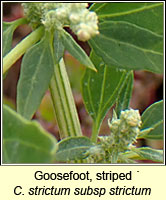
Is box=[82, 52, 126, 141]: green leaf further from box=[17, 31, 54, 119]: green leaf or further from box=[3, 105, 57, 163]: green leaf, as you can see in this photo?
box=[3, 105, 57, 163]: green leaf

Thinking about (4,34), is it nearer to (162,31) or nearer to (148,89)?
(162,31)

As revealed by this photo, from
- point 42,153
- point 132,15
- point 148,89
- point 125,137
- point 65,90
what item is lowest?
point 42,153

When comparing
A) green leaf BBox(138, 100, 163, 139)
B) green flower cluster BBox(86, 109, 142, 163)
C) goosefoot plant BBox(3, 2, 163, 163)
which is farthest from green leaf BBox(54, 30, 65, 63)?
green leaf BBox(138, 100, 163, 139)

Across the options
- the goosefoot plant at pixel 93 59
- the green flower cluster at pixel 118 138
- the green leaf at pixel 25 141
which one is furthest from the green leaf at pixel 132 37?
the green leaf at pixel 25 141

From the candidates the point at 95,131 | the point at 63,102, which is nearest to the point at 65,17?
the point at 63,102

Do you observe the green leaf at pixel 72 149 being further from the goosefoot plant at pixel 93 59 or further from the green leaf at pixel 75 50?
the green leaf at pixel 75 50

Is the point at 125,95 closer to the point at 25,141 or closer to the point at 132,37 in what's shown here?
the point at 132,37

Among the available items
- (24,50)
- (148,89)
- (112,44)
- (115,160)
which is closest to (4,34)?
(24,50)
